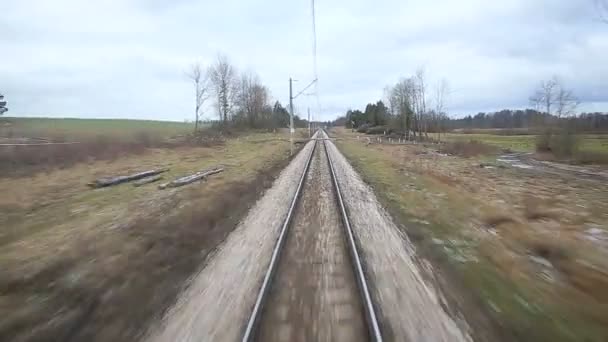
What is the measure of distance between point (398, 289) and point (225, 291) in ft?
9.32

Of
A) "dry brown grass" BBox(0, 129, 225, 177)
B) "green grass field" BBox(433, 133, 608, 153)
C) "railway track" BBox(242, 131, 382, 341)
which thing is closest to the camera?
"railway track" BBox(242, 131, 382, 341)

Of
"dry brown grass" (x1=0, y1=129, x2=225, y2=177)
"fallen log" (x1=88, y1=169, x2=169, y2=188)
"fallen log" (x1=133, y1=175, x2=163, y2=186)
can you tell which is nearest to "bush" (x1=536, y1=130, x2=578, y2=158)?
"fallen log" (x1=133, y1=175, x2=163, y2=186)

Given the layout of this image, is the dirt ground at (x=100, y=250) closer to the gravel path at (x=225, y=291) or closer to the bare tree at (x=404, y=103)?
the gravel path at (x=225, y=291)

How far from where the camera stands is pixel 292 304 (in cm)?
512

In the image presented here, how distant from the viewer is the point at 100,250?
25.0ft

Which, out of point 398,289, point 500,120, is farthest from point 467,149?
point 500,120

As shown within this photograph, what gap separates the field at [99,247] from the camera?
16.2 feet

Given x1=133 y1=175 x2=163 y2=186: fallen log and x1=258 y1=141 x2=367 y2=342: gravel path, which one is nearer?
x1=258 y1=141 x2=367 y2=342: gravel path

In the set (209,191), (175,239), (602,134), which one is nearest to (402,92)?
(602,134)

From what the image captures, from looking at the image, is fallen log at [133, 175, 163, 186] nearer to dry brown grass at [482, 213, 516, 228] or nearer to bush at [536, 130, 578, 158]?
dry brown grass at [482, 213, 516, 228]

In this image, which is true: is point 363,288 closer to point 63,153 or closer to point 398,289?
point 398,289

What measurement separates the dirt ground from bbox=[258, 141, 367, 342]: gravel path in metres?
1.73

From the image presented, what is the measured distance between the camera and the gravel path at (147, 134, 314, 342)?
4461mm

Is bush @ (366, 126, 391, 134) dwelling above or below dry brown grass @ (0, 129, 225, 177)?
above
